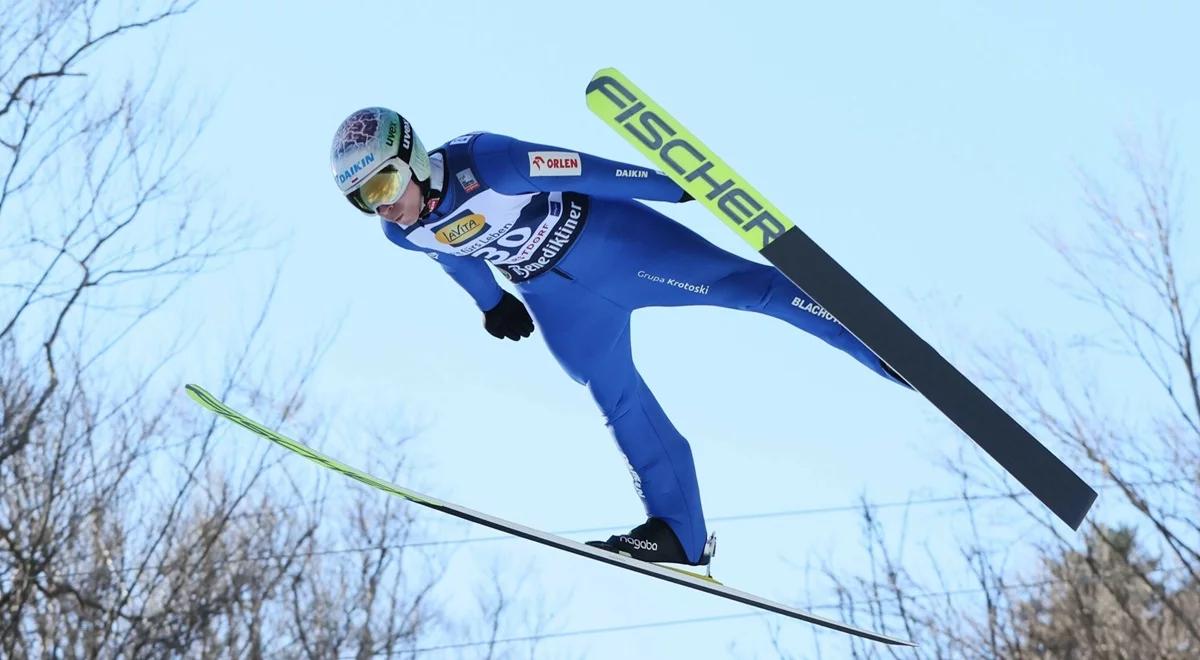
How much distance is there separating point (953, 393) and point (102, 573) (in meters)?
8.72

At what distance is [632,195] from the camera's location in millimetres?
4207

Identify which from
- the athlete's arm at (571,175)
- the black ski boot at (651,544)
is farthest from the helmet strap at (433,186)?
the black ski boot at (651,544)

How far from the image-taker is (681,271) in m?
4.52

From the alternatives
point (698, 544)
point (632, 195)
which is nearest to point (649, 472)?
point (698, 544)

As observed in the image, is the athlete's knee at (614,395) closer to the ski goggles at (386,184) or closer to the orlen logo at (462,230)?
the orlen logo at (462,230)

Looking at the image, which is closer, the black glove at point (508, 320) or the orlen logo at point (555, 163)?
the orlen logo at point (555, 163)

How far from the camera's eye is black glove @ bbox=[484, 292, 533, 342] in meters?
5.02

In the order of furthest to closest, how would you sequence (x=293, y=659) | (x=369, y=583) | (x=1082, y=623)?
(x=369, y=583)
(x=293, y=659)
(x=1082, y=623)

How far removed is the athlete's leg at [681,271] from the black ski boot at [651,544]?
2.38 feet

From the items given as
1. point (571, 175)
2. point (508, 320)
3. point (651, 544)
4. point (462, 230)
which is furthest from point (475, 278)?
point (651, 544)

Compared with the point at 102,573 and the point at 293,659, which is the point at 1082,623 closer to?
the point at 293,659

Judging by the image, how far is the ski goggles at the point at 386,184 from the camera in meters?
4.31

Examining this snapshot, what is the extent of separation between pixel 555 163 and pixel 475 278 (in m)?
0.85

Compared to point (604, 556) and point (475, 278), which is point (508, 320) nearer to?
point (475, 278)
